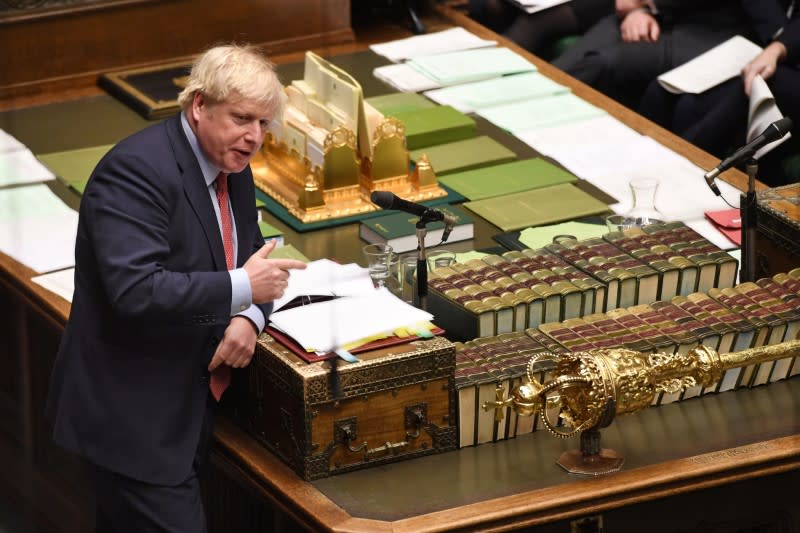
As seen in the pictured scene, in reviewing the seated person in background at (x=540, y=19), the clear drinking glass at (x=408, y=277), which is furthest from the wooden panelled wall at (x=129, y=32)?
the clear drinking glass at (x=408, y=277)

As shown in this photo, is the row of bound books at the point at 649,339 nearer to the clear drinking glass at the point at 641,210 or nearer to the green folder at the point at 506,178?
the clear drinking glass at the point at 641,210

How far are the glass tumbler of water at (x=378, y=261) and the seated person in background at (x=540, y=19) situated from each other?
253 centimetres

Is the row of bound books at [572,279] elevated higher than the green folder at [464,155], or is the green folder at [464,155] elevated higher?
the row of bound books at [572,279]

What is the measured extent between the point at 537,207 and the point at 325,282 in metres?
1.28

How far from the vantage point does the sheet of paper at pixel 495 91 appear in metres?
6.08

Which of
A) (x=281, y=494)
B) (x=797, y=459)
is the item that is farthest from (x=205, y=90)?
(x=797, y=459)

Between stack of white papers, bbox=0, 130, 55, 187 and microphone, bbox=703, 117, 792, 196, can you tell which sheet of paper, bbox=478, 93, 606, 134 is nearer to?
stack of white papers, bbox=0, 130, 55, 187

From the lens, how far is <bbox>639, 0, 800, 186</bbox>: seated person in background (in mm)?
5996

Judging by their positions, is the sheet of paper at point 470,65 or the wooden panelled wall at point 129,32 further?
the sheet of paper at point 470,65

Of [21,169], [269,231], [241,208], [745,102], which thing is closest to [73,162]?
[21,169]

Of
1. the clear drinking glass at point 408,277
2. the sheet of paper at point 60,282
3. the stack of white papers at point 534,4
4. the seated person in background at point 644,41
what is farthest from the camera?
the stack of white papers at point 534,4

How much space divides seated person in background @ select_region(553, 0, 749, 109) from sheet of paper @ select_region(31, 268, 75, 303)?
8.16 ft

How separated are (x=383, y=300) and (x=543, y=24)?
3.33 m

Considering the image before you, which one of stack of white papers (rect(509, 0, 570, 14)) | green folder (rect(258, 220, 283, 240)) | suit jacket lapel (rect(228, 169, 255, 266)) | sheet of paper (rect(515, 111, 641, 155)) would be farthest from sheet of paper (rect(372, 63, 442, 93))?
suit jacket lapel (rect(228, 169, 255, 266))
